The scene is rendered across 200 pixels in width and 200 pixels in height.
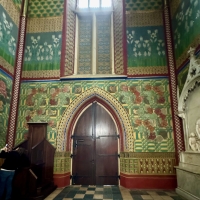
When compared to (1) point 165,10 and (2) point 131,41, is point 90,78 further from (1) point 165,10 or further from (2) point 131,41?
(1) point 165,10

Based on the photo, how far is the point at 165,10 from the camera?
21.6 ft

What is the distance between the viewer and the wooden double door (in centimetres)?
→ 587

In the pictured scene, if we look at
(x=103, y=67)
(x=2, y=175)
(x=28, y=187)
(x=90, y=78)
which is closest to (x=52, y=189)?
(x=28, y=187)

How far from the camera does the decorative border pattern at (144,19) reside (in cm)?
664

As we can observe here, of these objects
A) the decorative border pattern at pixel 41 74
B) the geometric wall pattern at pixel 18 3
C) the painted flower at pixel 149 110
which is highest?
the geometric wall pattern at pixel 18 3

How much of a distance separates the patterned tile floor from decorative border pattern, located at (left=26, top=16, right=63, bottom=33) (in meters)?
5.45

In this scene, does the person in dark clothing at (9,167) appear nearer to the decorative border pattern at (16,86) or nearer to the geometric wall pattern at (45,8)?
the decorative border pattern at (16,86)

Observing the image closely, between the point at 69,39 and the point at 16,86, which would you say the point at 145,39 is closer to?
the point at 69,39

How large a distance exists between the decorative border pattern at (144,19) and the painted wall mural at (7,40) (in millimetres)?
3997

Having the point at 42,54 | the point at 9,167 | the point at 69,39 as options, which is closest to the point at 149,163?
the point at 9,167

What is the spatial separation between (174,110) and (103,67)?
2840 millimetres

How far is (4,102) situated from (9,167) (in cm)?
227

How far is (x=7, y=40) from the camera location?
582 centimetres

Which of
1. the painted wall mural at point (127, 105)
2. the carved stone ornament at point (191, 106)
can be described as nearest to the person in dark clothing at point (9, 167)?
the painted wall mural at point (127, 105)
